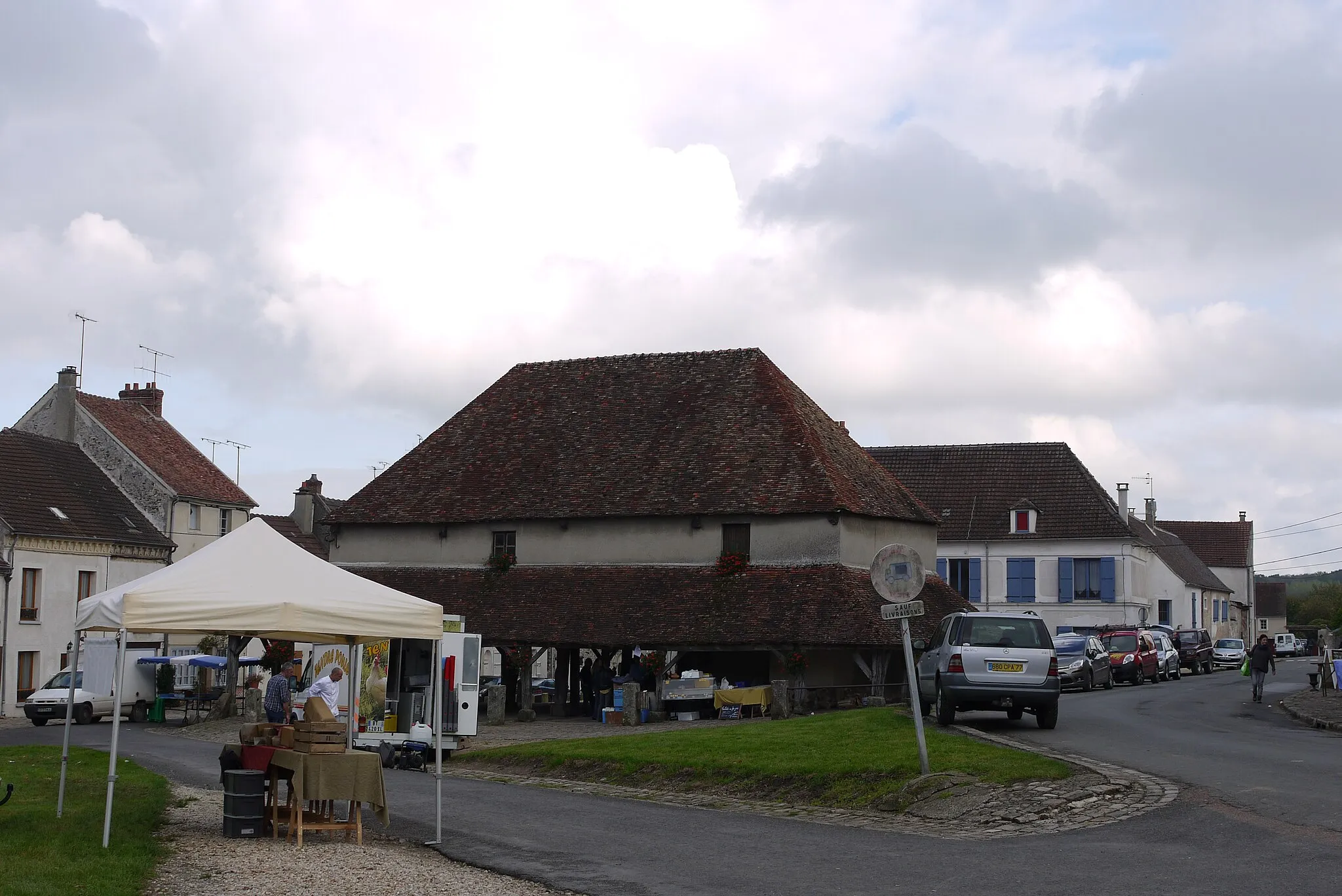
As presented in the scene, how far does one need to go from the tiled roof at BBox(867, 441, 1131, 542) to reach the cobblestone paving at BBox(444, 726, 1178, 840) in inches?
1558

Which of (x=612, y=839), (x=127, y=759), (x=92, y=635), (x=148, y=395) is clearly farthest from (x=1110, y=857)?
(x=148, y=395)

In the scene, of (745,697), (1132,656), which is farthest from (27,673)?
(1132,656)

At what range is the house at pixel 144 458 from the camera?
55250 mm

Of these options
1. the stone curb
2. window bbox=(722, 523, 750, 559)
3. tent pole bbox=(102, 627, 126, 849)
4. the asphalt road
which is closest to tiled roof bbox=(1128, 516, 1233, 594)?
window bbox=(722, 523, 750, 559)

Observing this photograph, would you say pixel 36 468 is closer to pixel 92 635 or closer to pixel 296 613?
pixel 92 635

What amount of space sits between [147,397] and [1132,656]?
4032 cm

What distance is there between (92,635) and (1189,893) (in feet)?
136

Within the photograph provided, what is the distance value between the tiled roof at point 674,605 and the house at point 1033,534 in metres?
18.3

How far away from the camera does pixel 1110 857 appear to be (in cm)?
1198

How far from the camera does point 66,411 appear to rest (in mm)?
56188

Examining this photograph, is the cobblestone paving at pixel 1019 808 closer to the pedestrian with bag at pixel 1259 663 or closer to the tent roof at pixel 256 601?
the tent roof at pixel 256 601

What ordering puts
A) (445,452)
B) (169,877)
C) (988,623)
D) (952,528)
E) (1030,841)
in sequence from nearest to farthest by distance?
(169,877)
(1030,841)
(988,623)
(445,452)
(952,528)

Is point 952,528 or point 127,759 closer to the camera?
point 127,759

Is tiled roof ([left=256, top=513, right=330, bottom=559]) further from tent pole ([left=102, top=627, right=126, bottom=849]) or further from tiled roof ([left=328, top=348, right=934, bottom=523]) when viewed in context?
tent pole ([left=102, top=627, right=126, bottom=849])
